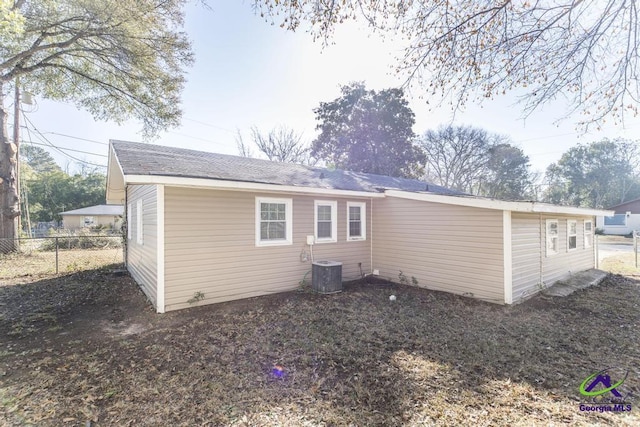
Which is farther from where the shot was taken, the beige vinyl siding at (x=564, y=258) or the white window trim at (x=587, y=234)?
the white window trim at (x=587, y=234)

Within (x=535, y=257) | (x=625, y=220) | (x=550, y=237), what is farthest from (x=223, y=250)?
(x=625, y=220)

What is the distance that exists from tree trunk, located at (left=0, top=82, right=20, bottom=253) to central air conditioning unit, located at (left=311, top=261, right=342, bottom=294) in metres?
12.8

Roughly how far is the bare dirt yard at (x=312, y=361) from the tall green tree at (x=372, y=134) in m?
17.0

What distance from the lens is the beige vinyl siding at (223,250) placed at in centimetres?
540

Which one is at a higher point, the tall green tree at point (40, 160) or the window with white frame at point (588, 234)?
the tall green tree at point (40, 160)

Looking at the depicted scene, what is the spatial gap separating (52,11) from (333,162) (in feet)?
56.9

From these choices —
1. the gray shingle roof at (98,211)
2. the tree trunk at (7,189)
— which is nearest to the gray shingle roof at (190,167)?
the tree trunk at (7,189)

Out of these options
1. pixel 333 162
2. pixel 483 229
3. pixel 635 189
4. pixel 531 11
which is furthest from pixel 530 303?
Answer: pixel 635 189

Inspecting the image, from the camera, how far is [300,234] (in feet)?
23.2

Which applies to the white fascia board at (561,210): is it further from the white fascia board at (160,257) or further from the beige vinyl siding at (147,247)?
the beige vinyl siding at (147,247)

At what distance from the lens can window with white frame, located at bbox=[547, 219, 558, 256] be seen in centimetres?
750

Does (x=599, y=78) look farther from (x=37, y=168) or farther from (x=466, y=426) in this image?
(x=37, y=168)

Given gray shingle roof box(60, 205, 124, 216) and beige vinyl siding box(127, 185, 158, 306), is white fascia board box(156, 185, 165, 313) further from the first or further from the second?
gray shingle roof box(60, 205, 124, 216)

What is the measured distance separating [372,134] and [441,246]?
16.9m
